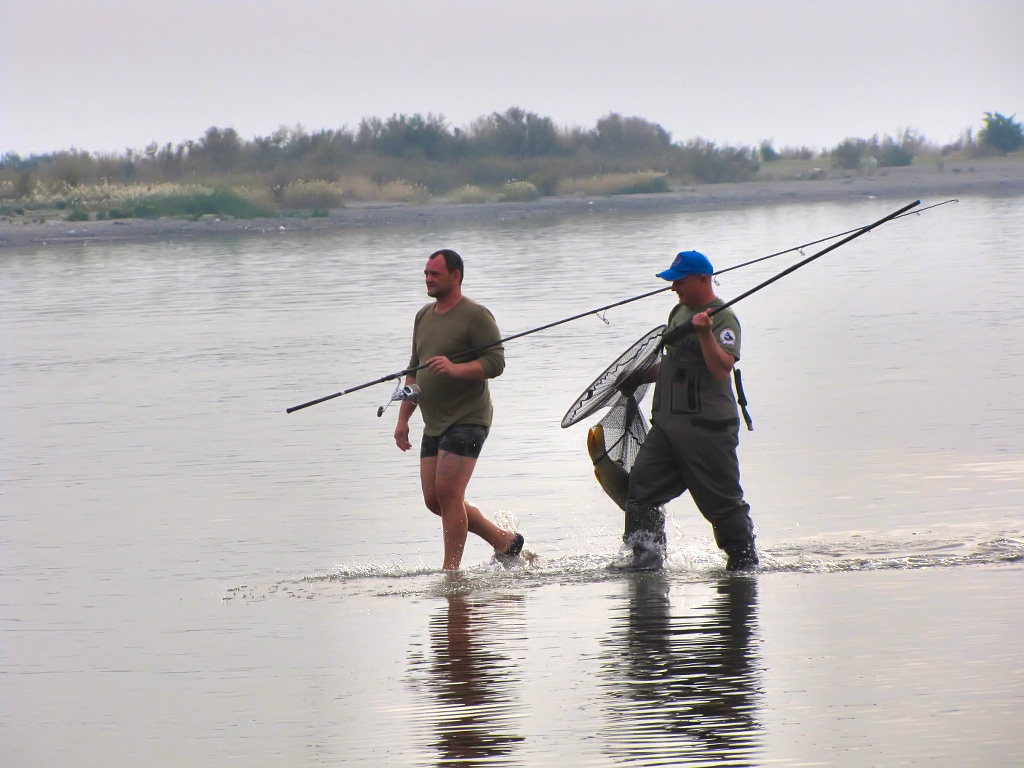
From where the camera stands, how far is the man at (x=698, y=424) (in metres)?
7.05

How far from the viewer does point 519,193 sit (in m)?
57.6

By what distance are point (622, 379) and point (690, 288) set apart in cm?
83

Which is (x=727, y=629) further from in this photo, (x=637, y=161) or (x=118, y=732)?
(x=637, y=161)

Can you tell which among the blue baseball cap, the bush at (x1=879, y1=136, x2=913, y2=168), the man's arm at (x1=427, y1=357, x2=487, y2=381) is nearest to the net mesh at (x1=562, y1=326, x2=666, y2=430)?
the blue baseball cap

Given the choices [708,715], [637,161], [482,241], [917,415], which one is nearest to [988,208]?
[482,241]

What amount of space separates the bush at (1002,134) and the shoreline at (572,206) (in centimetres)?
850

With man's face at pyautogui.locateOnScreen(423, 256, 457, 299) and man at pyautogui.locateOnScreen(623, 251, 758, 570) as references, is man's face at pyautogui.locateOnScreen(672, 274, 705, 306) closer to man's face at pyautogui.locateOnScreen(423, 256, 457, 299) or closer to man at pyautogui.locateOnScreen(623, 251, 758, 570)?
man at pyautogui.locateOnScreen(623, 251, 758, 570)

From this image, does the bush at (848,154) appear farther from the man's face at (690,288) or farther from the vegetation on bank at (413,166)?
the man's face at (690,288)

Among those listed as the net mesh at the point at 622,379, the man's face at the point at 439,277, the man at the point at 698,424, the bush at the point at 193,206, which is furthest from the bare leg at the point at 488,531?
the bush at the point at 193,206

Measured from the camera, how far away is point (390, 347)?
16875mm

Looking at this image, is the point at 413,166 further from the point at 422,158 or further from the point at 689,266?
the point at 689,266

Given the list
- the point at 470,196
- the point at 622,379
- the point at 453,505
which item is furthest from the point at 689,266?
the point at 470,196

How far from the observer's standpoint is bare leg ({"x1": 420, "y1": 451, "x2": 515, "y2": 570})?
294 inches

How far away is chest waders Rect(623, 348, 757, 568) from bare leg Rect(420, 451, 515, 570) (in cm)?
71
